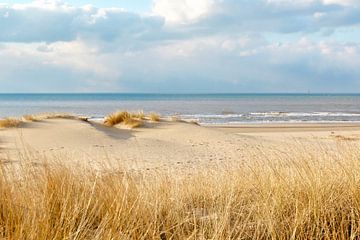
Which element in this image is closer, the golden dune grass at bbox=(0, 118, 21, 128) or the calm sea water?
the golden dune grass at bbox=(0, 118, 21, 128)

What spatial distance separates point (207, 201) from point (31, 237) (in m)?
1.87

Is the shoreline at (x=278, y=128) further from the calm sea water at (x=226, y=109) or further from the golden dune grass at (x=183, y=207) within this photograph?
the golden dune grass at (x=183, y=207)

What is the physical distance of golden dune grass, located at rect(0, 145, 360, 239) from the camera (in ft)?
10.1

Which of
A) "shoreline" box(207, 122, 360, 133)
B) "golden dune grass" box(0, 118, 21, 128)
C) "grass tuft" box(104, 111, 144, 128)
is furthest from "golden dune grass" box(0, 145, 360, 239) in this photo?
"shoreline" box(207, 122, 360, 133)

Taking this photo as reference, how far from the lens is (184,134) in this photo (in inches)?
610

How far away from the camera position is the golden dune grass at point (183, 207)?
307 centimetres

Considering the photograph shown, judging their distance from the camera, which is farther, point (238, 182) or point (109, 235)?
point (238, 182)

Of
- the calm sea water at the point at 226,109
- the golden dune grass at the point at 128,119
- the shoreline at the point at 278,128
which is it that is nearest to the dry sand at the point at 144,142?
the golden dune grass at the point at 128,119

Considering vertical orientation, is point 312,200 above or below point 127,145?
above

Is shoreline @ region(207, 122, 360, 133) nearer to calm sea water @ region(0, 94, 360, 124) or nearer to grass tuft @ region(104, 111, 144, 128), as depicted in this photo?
calm sea water @ region(0, 94, 360, 124)

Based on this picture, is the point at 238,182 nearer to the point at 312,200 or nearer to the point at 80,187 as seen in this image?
the point at 312,200

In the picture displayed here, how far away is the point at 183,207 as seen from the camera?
3816 mm

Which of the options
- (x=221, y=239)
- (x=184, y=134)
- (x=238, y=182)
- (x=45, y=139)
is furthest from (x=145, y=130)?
(x=221, y=239)

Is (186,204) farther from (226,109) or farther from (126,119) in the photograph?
(226,109)
